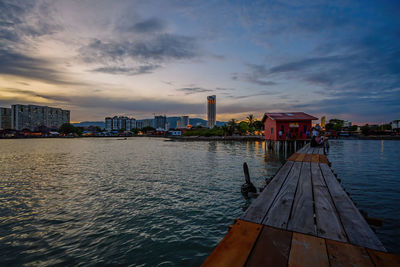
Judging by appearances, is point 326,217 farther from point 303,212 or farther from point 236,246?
point 236,246

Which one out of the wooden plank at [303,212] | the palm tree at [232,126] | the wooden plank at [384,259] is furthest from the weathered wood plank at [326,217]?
the palm tree at [232,126]

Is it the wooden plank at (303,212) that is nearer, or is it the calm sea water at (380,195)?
the wooden plank at (303,212)

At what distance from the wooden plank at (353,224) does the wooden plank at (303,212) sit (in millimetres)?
544

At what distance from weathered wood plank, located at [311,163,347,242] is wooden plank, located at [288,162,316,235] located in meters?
0.11

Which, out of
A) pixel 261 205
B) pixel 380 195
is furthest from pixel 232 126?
pixel 261 205

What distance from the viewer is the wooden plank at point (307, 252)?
2.49 metres

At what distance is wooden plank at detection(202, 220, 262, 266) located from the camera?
256 centimetres

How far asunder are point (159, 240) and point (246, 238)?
434 cm

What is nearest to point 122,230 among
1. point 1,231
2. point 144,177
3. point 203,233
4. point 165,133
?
point 203,233

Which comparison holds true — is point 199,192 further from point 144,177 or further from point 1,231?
point 1,231

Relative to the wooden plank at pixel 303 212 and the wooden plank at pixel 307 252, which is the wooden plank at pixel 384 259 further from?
the wooden plank at pixel 303 212

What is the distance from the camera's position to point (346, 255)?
Result: 8.60 feet

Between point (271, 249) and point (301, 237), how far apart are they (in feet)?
2.34

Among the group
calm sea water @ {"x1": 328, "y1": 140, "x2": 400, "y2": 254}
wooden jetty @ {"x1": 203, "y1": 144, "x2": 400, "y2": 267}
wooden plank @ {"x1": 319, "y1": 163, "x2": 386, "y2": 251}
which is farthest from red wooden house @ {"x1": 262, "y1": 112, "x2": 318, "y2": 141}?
wooden jetty @ {"x1": 203, "y1": 144, "x2": 400, "y2": 267}
